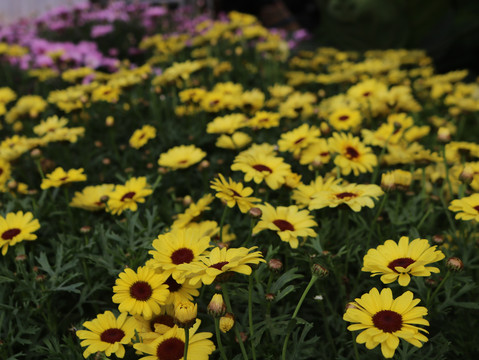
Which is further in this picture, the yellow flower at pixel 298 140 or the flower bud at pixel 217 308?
the yellow flower at pixel 298 140

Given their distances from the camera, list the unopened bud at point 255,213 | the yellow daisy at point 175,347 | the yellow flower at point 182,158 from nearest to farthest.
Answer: the yellow daisy at point 175,347 < the unopened bud at point 255,213 < the yellow flower at point 182,158

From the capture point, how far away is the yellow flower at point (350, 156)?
1.59m

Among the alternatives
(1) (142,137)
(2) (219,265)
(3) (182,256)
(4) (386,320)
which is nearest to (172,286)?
(3) (182,256)

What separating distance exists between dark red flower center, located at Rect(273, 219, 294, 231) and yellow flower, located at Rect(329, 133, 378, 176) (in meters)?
A: 0.38

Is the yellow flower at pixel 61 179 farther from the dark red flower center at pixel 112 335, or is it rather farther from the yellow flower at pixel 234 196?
the dark red flower center at pixel 112 335

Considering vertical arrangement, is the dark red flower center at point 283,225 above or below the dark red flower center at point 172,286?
above

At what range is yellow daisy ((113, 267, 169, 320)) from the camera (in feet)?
3.39

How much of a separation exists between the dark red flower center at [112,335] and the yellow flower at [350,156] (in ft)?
2.97

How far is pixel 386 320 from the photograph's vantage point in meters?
0.96

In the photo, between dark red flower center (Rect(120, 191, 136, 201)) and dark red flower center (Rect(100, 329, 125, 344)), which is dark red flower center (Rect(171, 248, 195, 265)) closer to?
dark red flower center (Rect(100, 329, 125, 344))

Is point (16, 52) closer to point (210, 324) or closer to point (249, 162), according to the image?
point (249, 162)

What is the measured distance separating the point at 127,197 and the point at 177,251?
515 mm

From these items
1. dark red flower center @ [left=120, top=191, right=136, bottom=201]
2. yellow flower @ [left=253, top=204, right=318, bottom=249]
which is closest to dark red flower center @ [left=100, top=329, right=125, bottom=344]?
yellow flower @ [left=253, top=204, right=318, bottom=249]

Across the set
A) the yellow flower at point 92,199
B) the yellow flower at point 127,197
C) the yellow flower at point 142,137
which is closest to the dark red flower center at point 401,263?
the yellow flower at point 127,197
